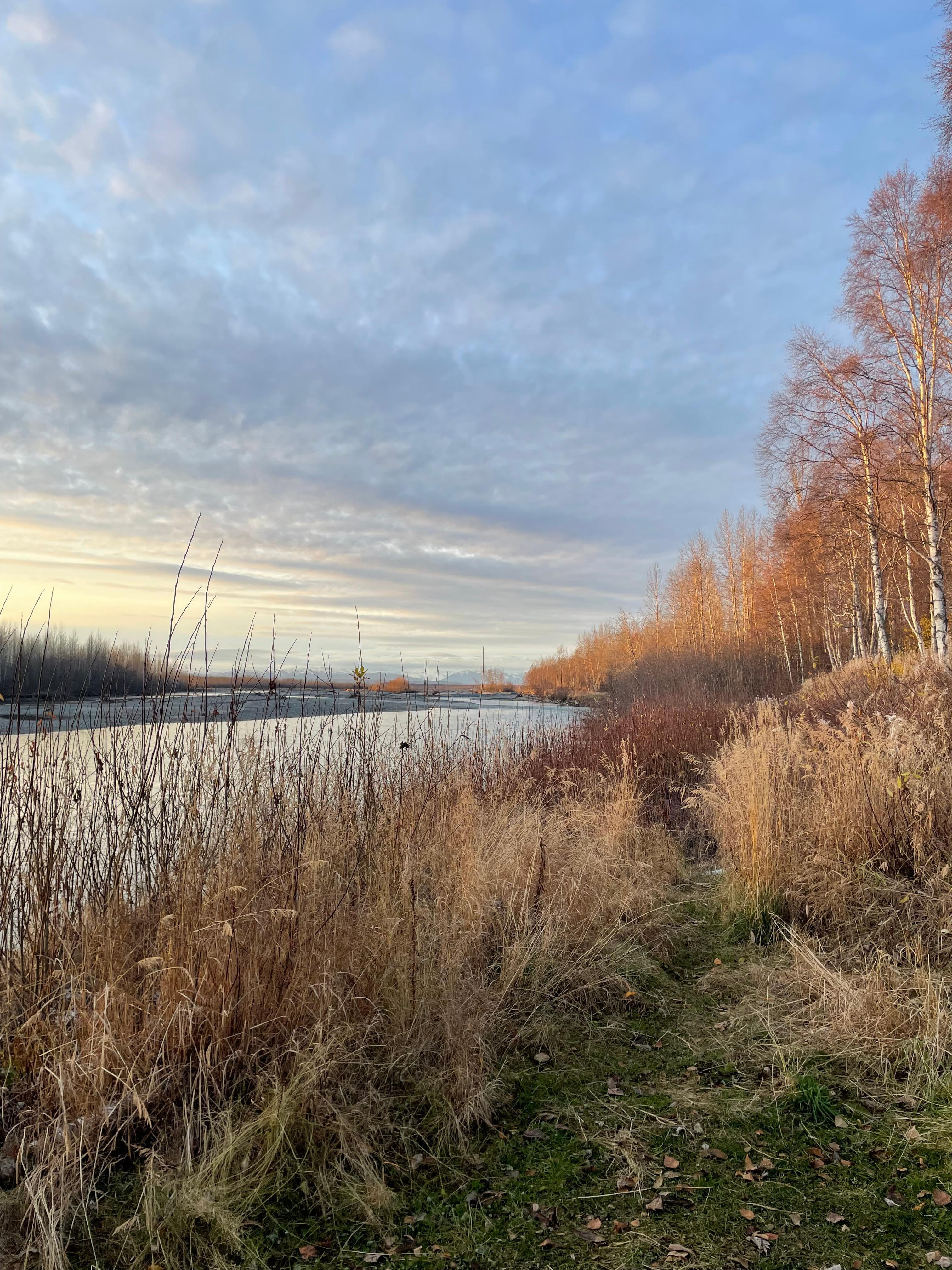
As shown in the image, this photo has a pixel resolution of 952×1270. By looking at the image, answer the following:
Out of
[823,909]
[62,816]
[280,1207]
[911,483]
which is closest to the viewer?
[280,1207]

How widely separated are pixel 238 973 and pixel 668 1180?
1.70 m

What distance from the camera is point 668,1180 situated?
7.70 ft

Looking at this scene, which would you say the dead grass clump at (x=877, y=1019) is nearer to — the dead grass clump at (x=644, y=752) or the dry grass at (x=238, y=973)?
the dry grass at (x=238, y=973)

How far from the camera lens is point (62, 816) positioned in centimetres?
334

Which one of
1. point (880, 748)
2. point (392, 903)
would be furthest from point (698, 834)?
point (392, 903)

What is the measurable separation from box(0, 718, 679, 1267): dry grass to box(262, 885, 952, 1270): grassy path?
169mm

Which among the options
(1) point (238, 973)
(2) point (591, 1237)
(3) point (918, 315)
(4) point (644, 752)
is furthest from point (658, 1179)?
(3) point (918, 315)

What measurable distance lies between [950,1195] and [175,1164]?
2.53 meters

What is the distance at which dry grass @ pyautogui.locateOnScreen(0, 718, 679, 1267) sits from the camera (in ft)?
7.40

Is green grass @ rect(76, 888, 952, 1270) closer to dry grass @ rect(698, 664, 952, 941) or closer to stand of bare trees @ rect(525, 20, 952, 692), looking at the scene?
dry grass @ rect(698, 664, 952, 941)

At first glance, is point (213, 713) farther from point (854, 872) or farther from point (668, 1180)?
point (854, 872)

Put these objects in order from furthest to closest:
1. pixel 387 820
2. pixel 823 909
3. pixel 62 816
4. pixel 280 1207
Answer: pixel 387 820 → pixel 823 909 → pixel 62 816 → pixel 280 1207

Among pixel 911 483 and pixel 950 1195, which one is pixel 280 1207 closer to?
pixel 950 1195

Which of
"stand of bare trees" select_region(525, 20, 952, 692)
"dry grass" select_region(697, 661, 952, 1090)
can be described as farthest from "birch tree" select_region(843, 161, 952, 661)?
"dry grass" select_region(697, 661, 952, 1090)
